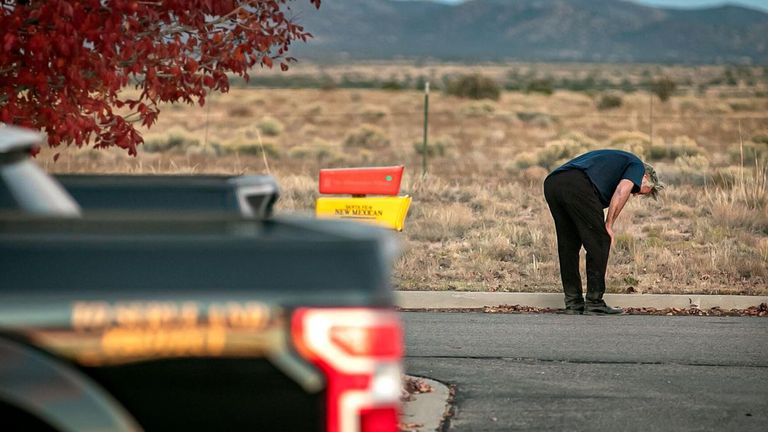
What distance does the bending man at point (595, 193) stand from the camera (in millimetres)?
11453

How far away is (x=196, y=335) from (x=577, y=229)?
8.80 meters

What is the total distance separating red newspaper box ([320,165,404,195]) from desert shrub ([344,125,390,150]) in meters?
27.2

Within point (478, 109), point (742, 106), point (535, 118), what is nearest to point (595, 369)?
point (535, 118)

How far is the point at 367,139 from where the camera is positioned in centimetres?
4031

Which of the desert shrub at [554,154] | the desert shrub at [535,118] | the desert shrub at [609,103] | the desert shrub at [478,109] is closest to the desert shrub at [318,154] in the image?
the desert shrub at [554,154]

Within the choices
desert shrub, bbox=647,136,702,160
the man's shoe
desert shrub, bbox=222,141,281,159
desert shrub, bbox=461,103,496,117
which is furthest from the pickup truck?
desert shrub, bbox=461,103,496,117

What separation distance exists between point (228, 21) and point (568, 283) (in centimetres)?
407

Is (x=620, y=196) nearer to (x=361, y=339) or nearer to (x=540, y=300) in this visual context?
(x=540, y=300)

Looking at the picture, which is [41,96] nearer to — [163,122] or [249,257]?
[249,257]

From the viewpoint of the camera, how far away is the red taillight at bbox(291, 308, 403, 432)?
10.4 ft

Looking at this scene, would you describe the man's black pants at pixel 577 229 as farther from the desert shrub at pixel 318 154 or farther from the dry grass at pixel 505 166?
the desert shrub at pixel 318 154

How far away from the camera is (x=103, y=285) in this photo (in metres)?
3.19

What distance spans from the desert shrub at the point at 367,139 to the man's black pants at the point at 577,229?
87.4 ft

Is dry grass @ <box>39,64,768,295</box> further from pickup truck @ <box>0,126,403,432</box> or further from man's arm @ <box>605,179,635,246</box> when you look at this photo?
pickup truck @ <box>0,126,403,432</box>
